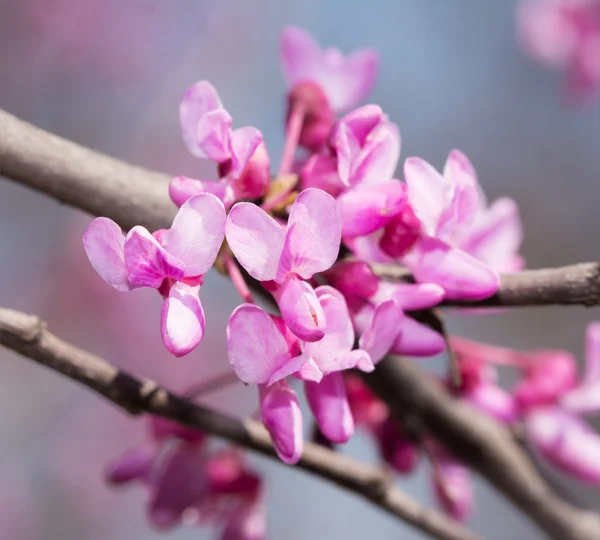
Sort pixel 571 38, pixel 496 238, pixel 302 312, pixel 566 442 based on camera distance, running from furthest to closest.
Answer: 1. pixel 571 38
2. pixel 566 442
3. pixel 496 238
4. pixel 302 312

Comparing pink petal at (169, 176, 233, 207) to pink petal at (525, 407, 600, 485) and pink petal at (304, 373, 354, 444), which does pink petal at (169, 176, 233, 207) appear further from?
pink petal at (525, 407, 600, 485)

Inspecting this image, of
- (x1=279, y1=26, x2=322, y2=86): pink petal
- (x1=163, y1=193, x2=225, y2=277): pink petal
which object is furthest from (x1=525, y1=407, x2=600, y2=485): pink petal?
(x1=163, y1=193, x2=225, y2=277): pink petal

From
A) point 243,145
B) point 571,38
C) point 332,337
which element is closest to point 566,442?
point 332,337

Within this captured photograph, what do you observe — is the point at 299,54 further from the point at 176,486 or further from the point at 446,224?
the point at 176,486

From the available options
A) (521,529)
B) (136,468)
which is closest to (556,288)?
(136,468)

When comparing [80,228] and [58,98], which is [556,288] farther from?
[58,98]
